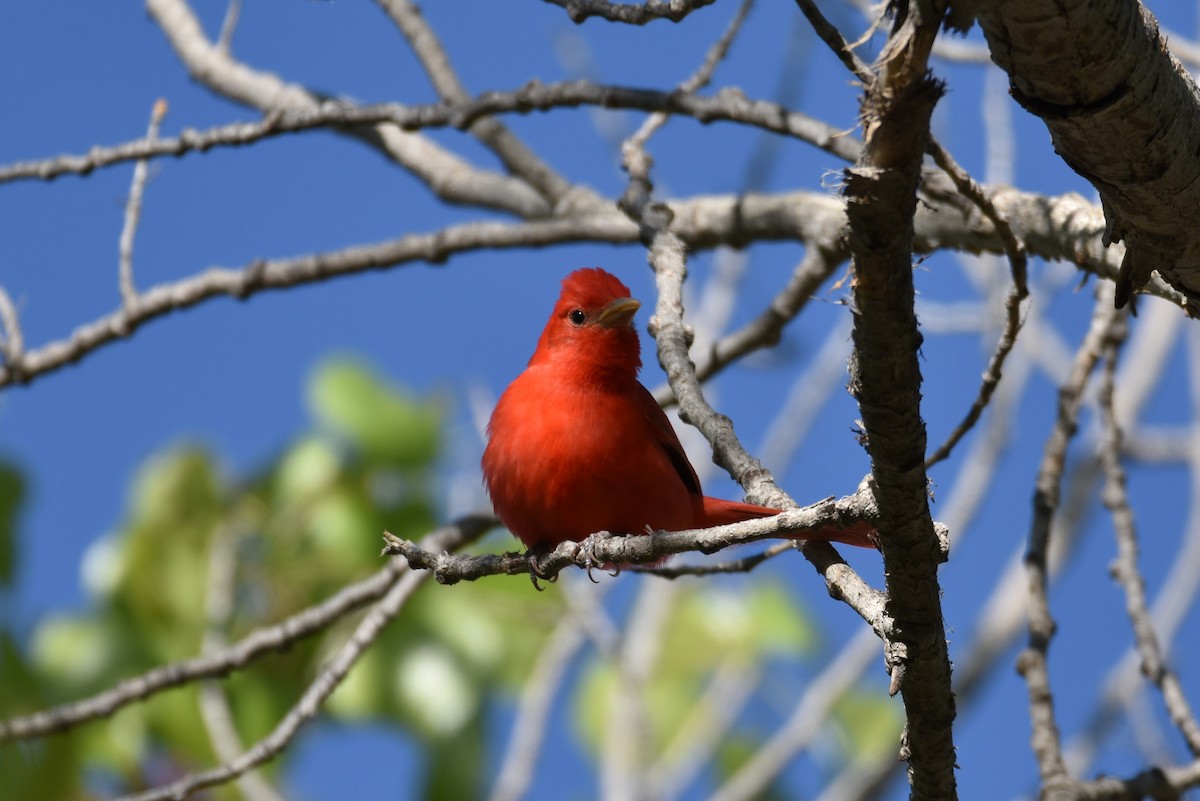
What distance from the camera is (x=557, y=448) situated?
4.30 m

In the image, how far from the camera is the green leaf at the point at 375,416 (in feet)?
25.0

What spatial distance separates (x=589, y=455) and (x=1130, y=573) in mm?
1875

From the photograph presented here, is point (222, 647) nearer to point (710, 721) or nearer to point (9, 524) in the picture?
point (9, 524)

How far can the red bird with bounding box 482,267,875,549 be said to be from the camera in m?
Result: 4.27

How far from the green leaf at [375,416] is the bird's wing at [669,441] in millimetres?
3109

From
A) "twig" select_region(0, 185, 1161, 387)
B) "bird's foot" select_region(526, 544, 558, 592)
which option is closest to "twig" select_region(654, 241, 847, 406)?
"twig" select_region(0, 185, 1161, 387)

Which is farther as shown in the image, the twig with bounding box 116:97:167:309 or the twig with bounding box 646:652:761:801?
the twig with bounding box 646:652:761:801

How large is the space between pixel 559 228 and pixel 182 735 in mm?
3199

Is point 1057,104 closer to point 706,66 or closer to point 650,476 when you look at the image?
point 650,476

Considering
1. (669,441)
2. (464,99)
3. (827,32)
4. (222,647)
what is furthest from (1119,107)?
(222,647)

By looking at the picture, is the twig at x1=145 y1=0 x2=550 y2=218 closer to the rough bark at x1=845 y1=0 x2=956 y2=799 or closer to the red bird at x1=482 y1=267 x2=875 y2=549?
the red bird at x1=482 y1=267 x2=875 y2=549

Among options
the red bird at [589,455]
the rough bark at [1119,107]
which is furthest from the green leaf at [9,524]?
the rough bark at [1119,107]

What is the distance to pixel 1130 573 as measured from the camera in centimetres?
455

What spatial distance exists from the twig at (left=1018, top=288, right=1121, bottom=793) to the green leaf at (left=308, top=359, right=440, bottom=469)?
13.1 feet
